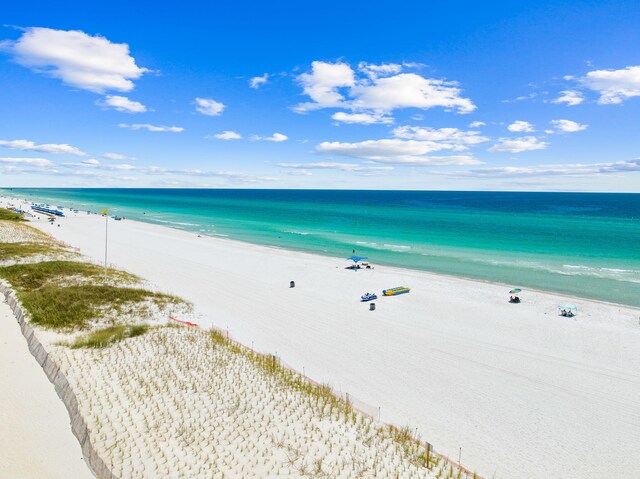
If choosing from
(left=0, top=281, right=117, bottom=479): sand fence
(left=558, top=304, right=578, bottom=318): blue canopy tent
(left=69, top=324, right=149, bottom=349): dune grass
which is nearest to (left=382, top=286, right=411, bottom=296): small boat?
(left=558, top=304, right=578, bottom=318): blue canopy tent

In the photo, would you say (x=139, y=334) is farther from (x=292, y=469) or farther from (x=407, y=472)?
(x=407, y=472)

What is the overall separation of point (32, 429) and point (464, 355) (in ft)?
57.4

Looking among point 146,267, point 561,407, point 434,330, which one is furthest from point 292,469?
point 146,267

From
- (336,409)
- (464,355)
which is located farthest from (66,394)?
→ (464,355)

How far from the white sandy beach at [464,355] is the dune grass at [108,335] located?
2.58 metres

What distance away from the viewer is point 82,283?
2556cm

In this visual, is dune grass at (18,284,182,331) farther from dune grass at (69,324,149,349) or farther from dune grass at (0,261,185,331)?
dune grass at (69,324,149,349)

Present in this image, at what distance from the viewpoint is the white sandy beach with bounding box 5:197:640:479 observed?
12.7m

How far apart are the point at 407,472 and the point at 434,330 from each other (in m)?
13.4

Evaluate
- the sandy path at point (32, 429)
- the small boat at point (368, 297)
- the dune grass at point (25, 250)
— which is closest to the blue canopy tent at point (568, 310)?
the small boat at point (368, 297)

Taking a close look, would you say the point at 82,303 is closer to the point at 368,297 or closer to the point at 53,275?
the point at 53,275

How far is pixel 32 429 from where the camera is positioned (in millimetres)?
11477

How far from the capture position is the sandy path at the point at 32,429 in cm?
999

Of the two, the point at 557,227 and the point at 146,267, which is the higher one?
the point at 557,227
